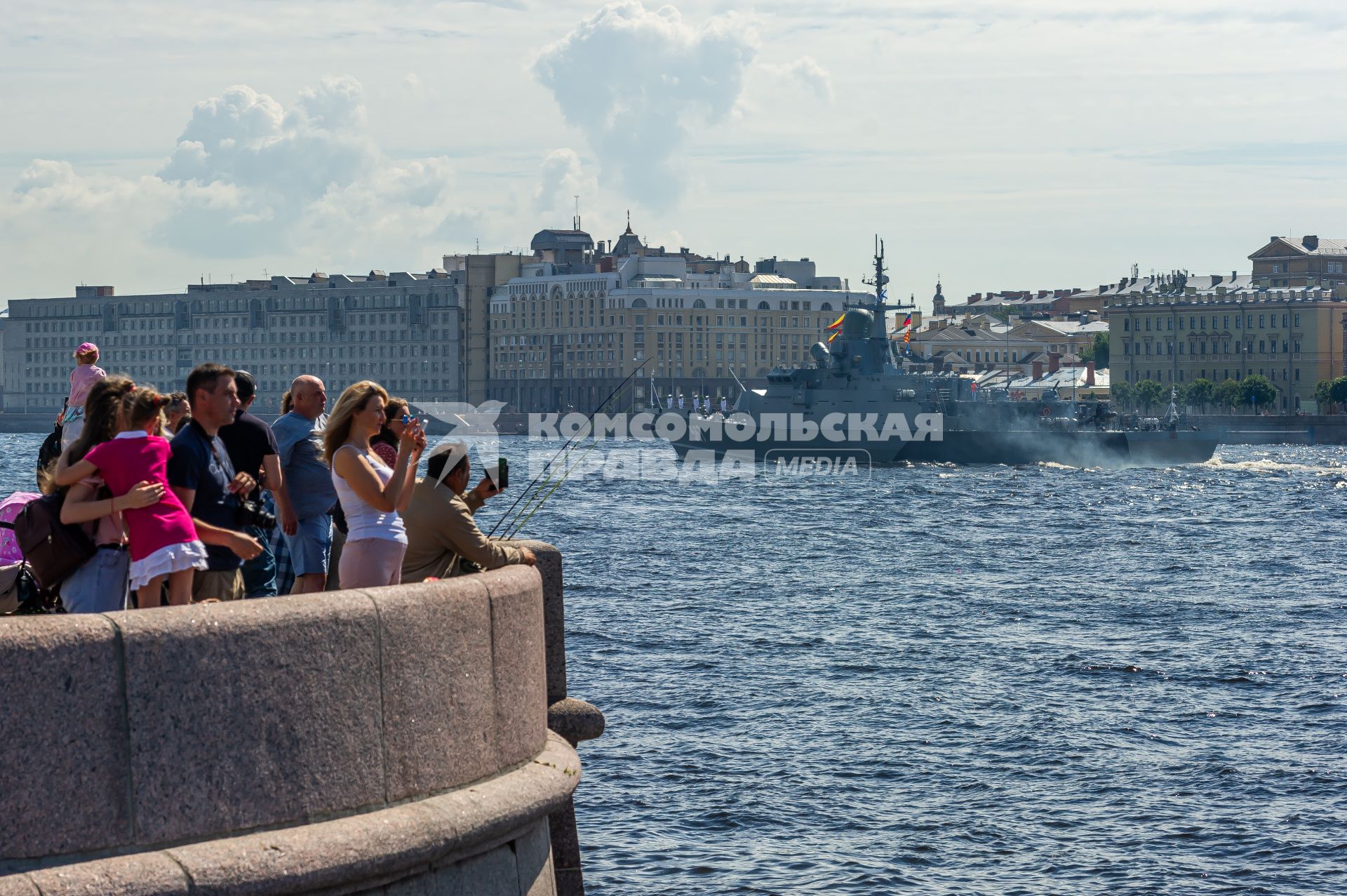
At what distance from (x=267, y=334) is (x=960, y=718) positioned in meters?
160

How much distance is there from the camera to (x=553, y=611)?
22.7 feet

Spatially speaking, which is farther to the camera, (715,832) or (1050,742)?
(1050,742)

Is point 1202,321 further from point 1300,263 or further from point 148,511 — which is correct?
point 148,511

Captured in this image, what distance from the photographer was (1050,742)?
46.4 ft

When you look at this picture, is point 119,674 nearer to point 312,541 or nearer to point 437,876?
point 437,876

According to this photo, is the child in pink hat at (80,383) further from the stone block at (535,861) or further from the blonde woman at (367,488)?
Result: the stone block at (535,861)

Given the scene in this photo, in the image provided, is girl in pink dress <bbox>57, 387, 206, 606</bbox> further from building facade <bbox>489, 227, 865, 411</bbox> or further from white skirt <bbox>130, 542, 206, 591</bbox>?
building facade <bbox>489, 227, 865, 411</bbox>

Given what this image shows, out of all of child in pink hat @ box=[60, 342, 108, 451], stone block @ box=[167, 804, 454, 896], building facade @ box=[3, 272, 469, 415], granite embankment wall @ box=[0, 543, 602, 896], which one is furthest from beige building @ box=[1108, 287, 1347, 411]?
stone block @ box=[167, 804, 454, 896]

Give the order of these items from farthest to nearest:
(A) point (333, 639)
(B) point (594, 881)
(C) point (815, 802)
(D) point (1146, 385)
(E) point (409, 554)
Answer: (D) point (1146, 385), (C) point (815, 802), (B) point (594, 881), (E) point (409, 554), (A) point (333, 639)

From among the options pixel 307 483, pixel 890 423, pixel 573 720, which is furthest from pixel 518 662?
pixel 890 423

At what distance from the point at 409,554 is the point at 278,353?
167593mm

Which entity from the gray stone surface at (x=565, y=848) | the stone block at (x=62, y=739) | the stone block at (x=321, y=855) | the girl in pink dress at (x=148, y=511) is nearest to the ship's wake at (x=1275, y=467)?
the gray stone surface at (x=565, y=848)

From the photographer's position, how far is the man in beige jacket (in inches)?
227

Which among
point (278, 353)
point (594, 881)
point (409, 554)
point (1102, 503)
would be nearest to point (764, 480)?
point (1102, 503)
